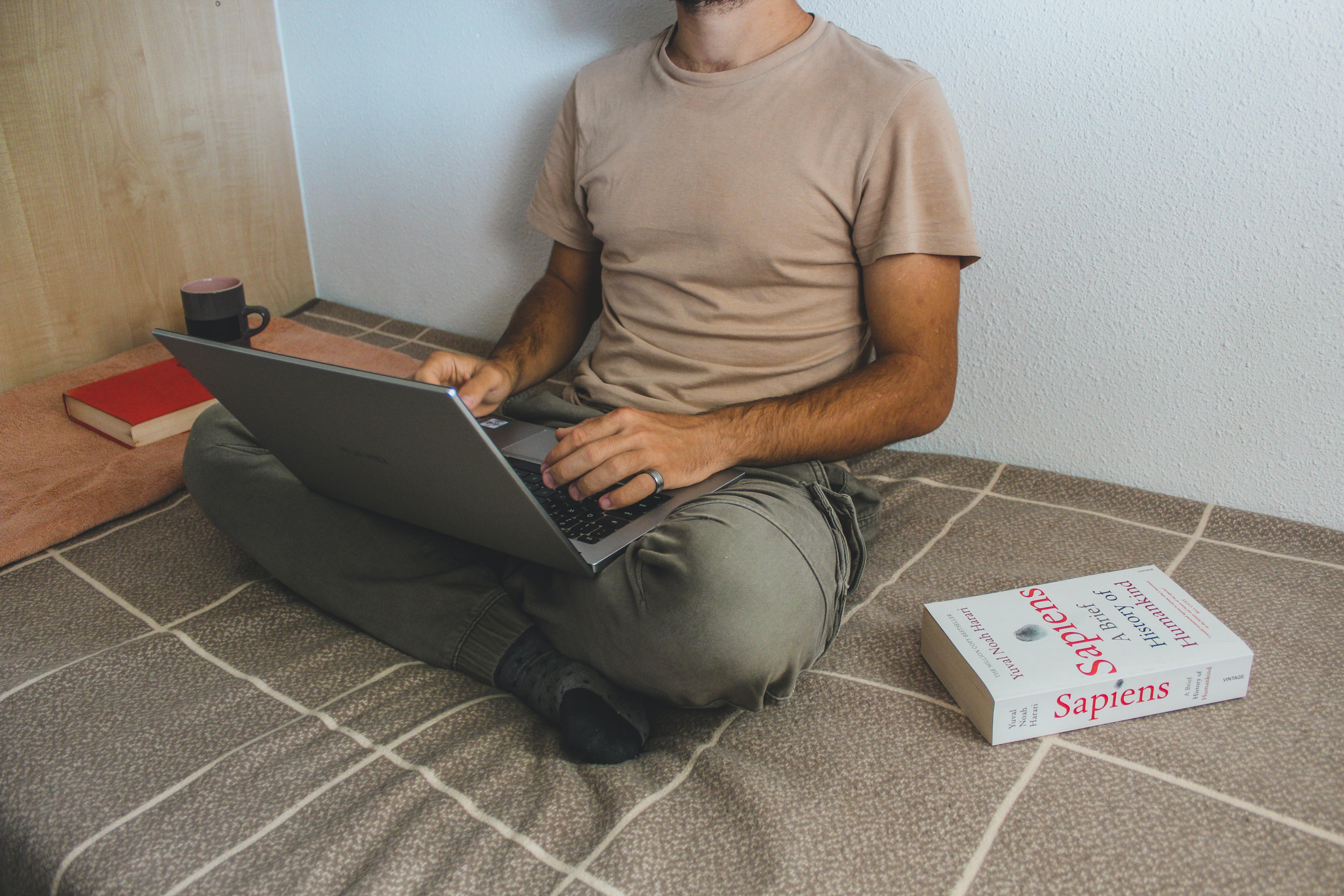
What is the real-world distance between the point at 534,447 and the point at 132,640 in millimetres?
462

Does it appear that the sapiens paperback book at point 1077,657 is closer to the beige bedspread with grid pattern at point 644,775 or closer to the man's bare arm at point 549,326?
the beige bedspread with grid pattern at point 644,775

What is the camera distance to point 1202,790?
0.69 meters

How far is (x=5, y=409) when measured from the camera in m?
1.41

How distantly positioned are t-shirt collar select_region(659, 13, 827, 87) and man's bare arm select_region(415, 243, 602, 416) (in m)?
0.31

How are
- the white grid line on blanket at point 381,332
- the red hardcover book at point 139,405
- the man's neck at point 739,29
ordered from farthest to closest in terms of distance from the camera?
the white grid line on blanket at point 381,332
the red hardcover book at point 139,405
the man's neck at point 739,29

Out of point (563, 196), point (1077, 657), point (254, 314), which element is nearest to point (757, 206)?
point (563, 196)

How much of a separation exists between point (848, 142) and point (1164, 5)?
36cm

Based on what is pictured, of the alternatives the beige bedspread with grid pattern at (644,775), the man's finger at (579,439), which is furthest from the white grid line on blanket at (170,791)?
the man's finger at (579,439)

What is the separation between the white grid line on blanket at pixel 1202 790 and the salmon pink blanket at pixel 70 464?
842mm

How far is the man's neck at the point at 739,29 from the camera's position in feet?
3.43

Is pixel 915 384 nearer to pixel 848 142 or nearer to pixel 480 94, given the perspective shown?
pixel 848 142

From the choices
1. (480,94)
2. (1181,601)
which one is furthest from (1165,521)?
(480,94)

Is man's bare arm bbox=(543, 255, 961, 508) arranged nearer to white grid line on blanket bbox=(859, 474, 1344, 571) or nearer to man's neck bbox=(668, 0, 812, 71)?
white grid line on blanket bbox=(859, 474, 1344, 571)

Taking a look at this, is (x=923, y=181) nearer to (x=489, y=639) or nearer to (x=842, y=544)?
(x=842, y=544)
